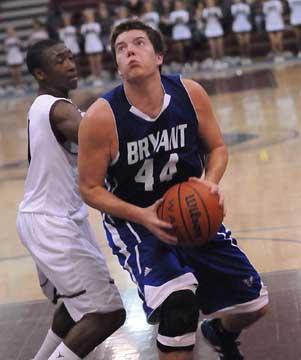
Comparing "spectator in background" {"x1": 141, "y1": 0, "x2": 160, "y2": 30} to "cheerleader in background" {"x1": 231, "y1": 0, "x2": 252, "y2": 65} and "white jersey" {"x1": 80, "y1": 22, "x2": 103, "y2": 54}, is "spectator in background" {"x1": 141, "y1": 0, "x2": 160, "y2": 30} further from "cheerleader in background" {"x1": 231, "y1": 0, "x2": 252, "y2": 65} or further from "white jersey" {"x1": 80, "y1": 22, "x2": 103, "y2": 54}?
"cheerleader in background" {"x1": 231, "y1": 0, "x2": 252, "y2": 65}

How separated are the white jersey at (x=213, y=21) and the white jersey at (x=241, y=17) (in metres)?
0.33

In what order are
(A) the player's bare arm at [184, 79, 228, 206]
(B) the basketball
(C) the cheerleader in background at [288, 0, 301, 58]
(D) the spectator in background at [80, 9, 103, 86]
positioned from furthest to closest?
(D) the spectator in background at [80, 9, 103, 86], (C) the cheerleader in background at [288, 0, 301, 58], (A) the player's bare arm at [184, 79, 228, 206], (B) the basketball

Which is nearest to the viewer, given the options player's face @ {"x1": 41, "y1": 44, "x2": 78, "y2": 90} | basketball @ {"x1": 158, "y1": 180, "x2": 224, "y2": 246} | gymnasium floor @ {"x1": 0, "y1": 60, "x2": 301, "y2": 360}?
basketball @ {"x1": 158, "y1": 180, "x2": 224, "y2": 246}

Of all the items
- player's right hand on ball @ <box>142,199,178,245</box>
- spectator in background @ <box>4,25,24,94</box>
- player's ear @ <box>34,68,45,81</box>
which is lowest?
spectator in background @ <box>4,25,24,94</box>

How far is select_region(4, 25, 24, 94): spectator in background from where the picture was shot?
20.7 metres

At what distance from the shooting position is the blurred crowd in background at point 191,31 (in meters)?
19.8

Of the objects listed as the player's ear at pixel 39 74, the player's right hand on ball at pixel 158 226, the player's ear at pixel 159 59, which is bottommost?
the player's right hand on ball at pixel 158 226

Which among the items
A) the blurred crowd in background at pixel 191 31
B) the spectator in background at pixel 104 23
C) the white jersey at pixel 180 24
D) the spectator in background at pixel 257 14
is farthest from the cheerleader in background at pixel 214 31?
the spectator in background at pixel 104 23

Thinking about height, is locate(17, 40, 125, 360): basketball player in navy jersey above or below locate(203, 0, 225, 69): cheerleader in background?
above

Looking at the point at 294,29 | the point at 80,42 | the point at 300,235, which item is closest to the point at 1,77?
the point at 80,42

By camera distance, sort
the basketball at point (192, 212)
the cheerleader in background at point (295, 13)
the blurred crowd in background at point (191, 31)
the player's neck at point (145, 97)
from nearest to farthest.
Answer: the basketball at point (192, 212)
the player's neck at point (145, 97)
the cheerleader in background at point (295, 13)
the blurred crowd in background at point (191, 31)

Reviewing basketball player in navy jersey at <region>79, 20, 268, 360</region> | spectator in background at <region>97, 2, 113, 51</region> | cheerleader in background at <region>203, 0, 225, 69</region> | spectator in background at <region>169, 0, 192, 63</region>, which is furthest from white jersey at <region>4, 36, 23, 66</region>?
basketball player in navy jersey at <region>79, 20, 268, 360</region>

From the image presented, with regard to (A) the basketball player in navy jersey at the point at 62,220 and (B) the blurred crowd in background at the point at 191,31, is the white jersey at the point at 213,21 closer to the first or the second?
(B) the blurred crowd in background at the point at 191,31

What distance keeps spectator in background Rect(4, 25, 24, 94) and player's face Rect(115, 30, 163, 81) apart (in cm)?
1714
